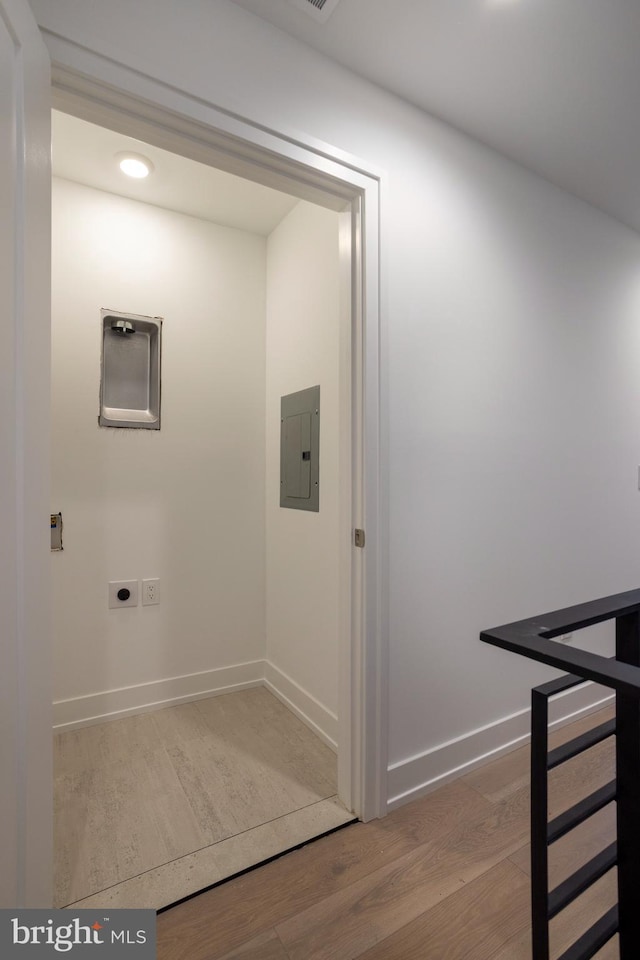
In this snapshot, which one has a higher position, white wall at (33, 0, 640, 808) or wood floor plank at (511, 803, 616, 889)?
white wall at (33, 0, 640, 808)

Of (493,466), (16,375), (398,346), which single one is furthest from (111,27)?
(493,466)

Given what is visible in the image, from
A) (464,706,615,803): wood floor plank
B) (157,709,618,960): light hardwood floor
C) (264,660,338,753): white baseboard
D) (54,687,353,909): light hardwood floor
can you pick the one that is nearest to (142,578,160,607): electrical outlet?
(54,687,353,909): light hardwood floor

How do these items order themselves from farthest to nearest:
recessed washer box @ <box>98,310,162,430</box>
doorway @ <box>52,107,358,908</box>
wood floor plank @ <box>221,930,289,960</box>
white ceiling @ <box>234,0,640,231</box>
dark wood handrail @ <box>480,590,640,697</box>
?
recessed washer box @ <box>98,310,162,430</box> < doorway @ <box>52,107,358,908</box> < white ceiling @ <box>234,0,640,231</box> < wood floor plank @ <box>221,930,289,960</box> < dark wood handrail @ <box>480,590,640,697</box>

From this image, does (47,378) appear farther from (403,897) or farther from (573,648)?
(403,897)

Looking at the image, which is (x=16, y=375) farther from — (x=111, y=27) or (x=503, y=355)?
(x=503, y=355)

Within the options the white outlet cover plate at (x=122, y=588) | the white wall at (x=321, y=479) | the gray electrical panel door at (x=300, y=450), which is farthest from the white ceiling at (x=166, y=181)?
the white outlet cover plate at (x=122, y=588)

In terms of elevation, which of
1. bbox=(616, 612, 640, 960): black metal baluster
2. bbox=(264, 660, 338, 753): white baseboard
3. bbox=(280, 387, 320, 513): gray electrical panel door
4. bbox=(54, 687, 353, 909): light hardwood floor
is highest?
bbox=(280, 387, 320, 513): gray electrical panel door

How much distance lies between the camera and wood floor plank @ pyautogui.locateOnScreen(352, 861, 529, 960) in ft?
3.69

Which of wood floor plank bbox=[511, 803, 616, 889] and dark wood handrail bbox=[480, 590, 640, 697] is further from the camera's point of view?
wood floor plank bbox=[511, 803, 616, 889]

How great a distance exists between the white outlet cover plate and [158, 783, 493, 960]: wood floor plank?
4.29 feet

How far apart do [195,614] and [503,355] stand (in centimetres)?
198

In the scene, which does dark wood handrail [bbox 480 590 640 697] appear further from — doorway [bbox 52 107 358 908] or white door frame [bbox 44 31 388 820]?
doorway [bbox 52 107 358 908]

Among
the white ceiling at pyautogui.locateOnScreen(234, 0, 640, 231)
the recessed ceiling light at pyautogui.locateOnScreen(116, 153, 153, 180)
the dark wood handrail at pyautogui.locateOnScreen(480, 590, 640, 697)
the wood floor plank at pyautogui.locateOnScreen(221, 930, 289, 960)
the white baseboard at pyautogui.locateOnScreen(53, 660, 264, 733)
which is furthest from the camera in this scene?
the white baseboard at pyautogui.locateOnScreen(53, 660, 264, 733)

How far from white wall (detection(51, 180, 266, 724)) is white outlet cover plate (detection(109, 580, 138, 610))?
31 millimetres
